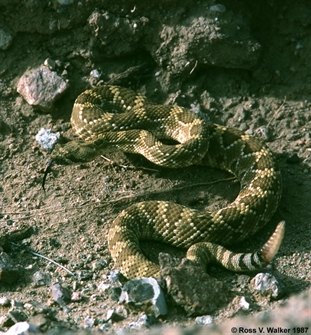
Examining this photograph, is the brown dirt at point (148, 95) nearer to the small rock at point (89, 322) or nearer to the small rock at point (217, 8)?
the small rock at point (217, 8)

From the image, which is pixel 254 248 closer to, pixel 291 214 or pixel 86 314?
pixel 291 214

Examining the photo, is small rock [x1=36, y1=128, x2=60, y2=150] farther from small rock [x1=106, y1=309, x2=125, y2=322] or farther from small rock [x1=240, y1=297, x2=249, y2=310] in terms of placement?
small rock [x1=240, y1=297, x2=249, y2=310]

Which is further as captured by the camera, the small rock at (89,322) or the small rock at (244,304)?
the small rock at (244,304)

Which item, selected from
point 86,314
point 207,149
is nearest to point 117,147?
point 207,149

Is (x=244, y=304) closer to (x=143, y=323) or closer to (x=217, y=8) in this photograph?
(x=143, y=323)

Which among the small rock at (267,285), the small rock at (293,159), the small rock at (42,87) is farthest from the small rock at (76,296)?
the small rock at (293,159)

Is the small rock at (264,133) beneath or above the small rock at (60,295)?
above
